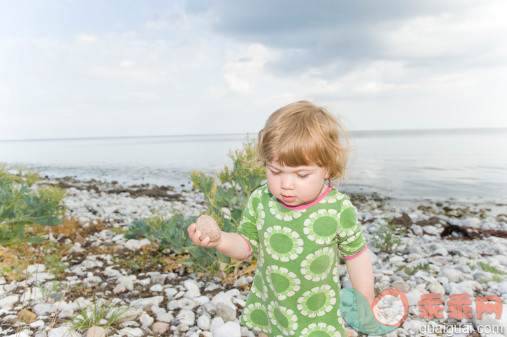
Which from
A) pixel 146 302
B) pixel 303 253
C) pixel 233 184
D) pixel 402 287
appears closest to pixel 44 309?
pixel 146 302

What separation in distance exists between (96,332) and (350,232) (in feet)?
7.07

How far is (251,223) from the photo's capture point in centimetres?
204

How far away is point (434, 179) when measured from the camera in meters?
14.4

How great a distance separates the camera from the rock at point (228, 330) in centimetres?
282

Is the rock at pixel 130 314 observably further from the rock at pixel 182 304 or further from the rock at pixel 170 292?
the rock at pixel 170 292

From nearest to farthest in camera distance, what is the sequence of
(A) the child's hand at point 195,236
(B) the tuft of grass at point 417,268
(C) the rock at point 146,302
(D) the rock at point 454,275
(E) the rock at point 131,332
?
(A) the child's hand at point 195,236 < (E) the rock at point 131,332 < (C) the rock at point 146,302 < (D) the rock at point 454,275 < (B) the tuft of grass at point 417,268

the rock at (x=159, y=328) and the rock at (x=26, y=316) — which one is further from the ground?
the rock at (x=26, y=316)

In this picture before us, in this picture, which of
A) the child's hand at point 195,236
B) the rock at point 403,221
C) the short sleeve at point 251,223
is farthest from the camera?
the rock at point 403,221

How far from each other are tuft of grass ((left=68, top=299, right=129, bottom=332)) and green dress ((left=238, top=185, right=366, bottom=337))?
61.1 inches

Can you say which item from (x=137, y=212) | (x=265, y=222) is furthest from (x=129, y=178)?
(x=265, y=222)

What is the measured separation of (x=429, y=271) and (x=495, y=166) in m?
17.2

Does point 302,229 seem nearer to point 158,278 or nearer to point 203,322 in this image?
point 203,322

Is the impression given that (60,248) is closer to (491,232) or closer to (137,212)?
(137,212)

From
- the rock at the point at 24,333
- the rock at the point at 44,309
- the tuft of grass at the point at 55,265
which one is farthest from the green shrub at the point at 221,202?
the rock at the point at 24,333
